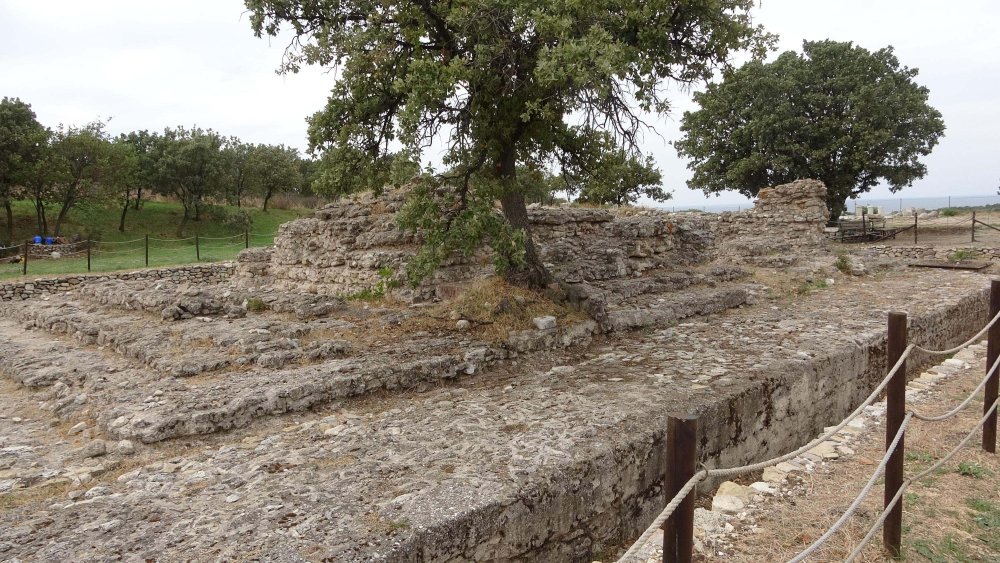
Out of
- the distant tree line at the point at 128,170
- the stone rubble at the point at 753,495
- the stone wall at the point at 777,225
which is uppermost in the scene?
the distant tree line at the point at 128,170

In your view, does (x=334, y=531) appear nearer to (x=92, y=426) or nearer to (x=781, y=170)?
(x=92, y=426)

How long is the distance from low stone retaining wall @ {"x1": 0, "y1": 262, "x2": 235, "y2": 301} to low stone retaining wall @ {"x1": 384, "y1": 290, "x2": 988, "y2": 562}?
576 inches

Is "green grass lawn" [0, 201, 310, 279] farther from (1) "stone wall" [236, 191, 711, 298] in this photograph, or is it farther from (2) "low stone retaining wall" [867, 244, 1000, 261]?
(2) "low stone retaining wall" [867, 244, 1000, 261]

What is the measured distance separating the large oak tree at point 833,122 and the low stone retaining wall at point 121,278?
20.7 meters

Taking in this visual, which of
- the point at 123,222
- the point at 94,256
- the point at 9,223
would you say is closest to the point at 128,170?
the point at 123,222

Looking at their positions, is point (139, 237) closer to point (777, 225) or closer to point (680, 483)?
point (777, 225)

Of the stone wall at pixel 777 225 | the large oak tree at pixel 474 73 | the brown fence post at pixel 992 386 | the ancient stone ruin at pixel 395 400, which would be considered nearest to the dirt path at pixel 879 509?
the brown fence post at pixel 992 386

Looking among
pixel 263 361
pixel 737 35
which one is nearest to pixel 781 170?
pixel 737 35

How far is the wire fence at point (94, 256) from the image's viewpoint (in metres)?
17.6

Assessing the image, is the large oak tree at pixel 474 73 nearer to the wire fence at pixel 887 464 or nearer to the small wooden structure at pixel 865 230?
the wire fence at pixel 887 464

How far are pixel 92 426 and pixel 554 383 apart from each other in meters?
4.12

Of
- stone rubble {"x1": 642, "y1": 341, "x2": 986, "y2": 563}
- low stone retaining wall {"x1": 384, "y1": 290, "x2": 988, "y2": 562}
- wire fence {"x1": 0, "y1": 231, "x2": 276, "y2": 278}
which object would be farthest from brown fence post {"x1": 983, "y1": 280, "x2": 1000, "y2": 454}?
wire fence {"x1": 0, "y1": 231, "x2": 276, "y2": 278}

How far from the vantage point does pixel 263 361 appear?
5902 mm

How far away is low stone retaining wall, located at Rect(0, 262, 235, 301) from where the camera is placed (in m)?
14.4
